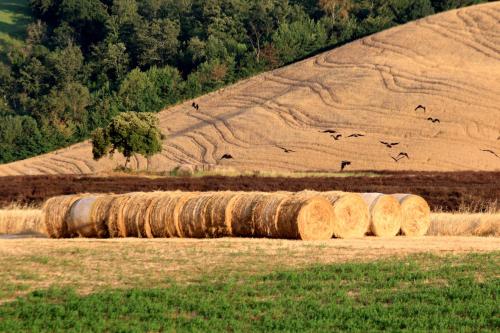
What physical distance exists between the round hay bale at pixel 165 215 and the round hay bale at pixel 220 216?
70 centimetres

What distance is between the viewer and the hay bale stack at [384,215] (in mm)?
25484

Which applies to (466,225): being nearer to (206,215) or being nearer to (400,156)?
(206,215)

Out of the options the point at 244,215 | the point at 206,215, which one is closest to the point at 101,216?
the point at 206,215

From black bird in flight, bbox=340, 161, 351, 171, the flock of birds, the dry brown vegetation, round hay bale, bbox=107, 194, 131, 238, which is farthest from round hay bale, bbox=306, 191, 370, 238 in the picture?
the flock of birds

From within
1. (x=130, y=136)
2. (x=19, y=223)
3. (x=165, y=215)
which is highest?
(x=130, y=136)

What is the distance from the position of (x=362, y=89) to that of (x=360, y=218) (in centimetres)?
5461

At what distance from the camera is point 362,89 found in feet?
259

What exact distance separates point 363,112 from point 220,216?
170 ft

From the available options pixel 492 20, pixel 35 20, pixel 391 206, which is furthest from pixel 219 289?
pixel 35 20

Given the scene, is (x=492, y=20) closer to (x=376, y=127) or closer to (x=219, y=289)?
(x=376, y=127)

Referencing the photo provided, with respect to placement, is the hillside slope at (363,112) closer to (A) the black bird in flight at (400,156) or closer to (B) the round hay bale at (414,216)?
(A) the black bird in flight at (400,156)

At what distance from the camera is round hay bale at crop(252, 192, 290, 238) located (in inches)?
927

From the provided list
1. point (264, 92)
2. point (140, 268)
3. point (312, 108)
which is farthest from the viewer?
point (264, 92)

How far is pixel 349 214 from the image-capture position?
24.7 metres
